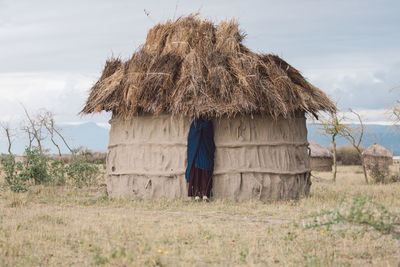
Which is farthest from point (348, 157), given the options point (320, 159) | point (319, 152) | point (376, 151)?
point (319, 152)

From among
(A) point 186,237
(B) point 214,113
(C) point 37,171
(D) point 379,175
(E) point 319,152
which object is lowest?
(A) point 186,237

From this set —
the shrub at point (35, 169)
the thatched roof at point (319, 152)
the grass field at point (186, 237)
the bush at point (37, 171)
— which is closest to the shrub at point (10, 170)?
the bush at point (37, 171)

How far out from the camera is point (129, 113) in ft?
35.8

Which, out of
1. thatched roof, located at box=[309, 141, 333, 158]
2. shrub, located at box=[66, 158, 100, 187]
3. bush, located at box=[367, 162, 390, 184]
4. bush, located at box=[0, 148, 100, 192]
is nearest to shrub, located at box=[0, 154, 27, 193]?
bush, located at box=[0, 148, 100, 192]

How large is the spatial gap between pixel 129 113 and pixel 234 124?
2.15m

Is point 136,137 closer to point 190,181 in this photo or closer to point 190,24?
point 190,181

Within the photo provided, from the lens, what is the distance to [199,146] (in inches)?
417

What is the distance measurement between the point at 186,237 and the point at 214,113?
13.5ft

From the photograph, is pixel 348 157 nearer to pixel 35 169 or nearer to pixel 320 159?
pixel 320 159

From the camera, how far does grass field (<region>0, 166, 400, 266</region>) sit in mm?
5730

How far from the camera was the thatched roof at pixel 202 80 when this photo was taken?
1038 centimetres

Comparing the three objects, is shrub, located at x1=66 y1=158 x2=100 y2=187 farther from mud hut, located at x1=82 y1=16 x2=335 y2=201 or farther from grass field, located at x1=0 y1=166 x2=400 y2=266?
grass field, located at x1=0 y1=166 x2=400 y2=266

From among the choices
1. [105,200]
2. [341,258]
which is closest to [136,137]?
[105,200]

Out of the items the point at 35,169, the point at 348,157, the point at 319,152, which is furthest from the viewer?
the point at 348,157
